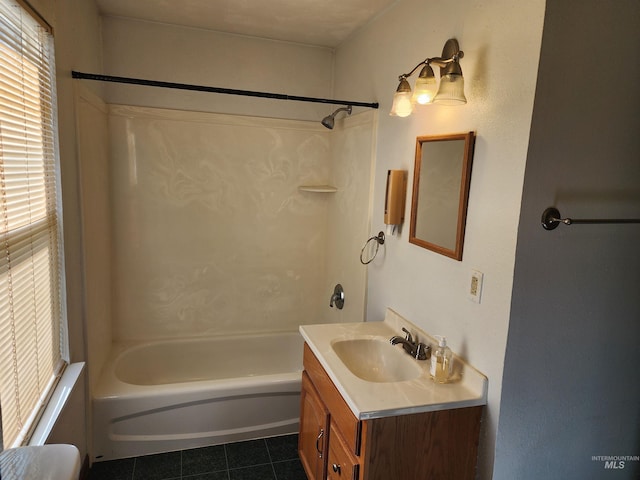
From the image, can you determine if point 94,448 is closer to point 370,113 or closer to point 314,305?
point 314,305

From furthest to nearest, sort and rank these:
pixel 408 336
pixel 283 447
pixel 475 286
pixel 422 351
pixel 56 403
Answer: pixel 283 447 < pixel 408 336 < pixel 422 351 < pixel 56 403 < pixel 475 286

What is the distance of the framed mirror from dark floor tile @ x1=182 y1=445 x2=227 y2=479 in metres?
1.58

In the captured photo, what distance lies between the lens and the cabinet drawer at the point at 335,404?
4.85ft

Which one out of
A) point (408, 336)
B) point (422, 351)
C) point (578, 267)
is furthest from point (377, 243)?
point (578, 267)

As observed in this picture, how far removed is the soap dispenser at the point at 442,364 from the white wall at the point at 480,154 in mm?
75

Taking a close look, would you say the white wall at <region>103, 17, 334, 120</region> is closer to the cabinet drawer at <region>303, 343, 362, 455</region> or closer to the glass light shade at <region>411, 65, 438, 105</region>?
the glass light shade at <region>411, 65, 438, 105</region>

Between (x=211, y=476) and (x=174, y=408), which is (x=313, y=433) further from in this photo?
(x=174, y=408)

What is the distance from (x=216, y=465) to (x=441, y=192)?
1.84 meters

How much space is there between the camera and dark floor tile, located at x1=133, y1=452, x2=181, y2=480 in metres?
2.20

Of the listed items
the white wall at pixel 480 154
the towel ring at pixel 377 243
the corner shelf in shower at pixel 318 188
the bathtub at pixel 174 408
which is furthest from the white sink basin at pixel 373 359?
the corner shelf in shower at pixel 318 188

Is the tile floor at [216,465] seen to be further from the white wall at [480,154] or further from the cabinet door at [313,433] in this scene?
the white wall at [480,154]

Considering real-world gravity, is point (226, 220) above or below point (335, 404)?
above

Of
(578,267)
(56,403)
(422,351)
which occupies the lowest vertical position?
(56,403)

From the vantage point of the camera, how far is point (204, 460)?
7.63ft
